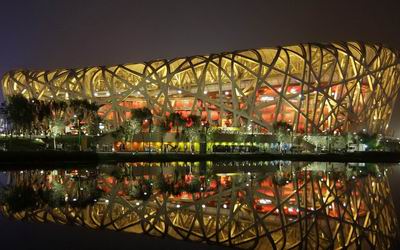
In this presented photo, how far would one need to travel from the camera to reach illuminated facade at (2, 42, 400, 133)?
80.1 meters

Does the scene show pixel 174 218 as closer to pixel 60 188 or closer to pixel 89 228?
pixel 89 228

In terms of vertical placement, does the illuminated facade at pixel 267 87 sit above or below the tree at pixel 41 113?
above

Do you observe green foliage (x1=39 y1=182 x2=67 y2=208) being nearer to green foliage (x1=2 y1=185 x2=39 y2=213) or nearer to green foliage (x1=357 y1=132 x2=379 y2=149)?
green foliage (x1=2 y1=185 x2=39 y2=213)

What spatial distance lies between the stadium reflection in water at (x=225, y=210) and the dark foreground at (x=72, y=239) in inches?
32.0

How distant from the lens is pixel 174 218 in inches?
669

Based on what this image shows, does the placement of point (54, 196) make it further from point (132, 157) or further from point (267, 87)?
point (267, 87)

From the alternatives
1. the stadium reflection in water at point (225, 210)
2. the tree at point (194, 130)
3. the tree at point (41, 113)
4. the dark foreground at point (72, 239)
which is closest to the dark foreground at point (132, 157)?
the tree at point (194, 130)

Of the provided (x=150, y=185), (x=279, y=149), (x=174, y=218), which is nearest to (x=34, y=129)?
(x=279, y=149)

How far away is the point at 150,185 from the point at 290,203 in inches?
356

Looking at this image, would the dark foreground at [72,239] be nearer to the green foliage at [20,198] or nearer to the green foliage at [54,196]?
the green foliage at [20,198]

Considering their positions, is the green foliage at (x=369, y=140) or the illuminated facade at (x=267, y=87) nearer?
the green foliage at (x=369, y=140)

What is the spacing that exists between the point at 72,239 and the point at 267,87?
2910 inches

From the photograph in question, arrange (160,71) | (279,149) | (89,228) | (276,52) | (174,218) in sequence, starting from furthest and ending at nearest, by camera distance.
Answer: (160,71) → (276,52) → (279,149) → (174,218) → (89,228)

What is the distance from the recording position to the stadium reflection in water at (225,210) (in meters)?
14.4
